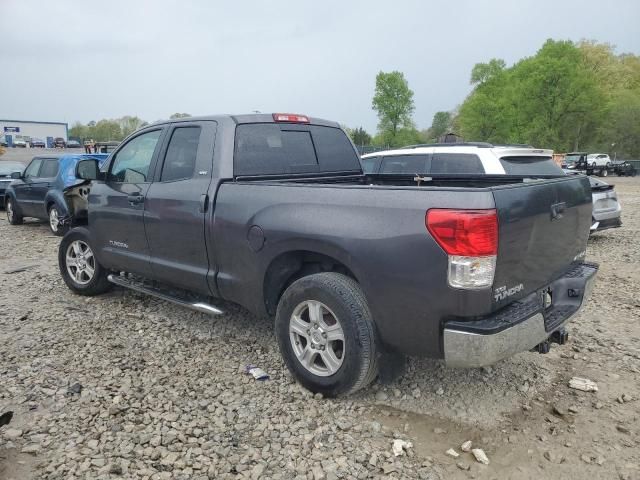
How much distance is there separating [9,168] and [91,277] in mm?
11873

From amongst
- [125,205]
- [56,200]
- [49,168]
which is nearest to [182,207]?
[125,205]

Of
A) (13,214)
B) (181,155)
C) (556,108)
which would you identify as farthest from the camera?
(556,108)

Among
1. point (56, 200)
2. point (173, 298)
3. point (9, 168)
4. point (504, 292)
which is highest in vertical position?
point (9, 168)

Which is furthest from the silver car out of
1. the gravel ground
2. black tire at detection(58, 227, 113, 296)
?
black tire at detection(58, 227, 113, 296)

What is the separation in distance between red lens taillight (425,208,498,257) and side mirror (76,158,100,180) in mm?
3821

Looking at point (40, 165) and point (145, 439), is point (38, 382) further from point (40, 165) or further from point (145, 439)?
point (40, 165)

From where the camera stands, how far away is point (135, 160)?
15.6ft

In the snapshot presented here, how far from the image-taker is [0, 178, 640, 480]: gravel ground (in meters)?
2.71

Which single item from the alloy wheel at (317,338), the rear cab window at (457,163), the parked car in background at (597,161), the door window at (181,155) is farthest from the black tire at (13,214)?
the parked car in background at (597,161)

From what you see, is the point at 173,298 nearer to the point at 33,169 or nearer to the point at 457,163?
the point at 457,163

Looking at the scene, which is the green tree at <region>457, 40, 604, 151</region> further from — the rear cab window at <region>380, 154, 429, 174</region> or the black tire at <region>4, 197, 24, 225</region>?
the black tire at <region>4, 197, 24, 225</region>

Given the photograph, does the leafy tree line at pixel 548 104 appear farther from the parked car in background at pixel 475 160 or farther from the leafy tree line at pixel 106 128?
the leafy tree line at pixel 106 128

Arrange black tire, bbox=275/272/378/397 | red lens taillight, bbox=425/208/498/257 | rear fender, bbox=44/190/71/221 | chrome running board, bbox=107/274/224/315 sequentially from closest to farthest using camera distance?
Result: red lens taillight, bbox=425/208/498/257 → black tire, bbox=275/272/378/397 → chrome running board, bbox=107/274/224/315 → rear fender, bbox=44/190/71/221

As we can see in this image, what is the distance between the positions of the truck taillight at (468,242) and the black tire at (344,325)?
0.65 meters
